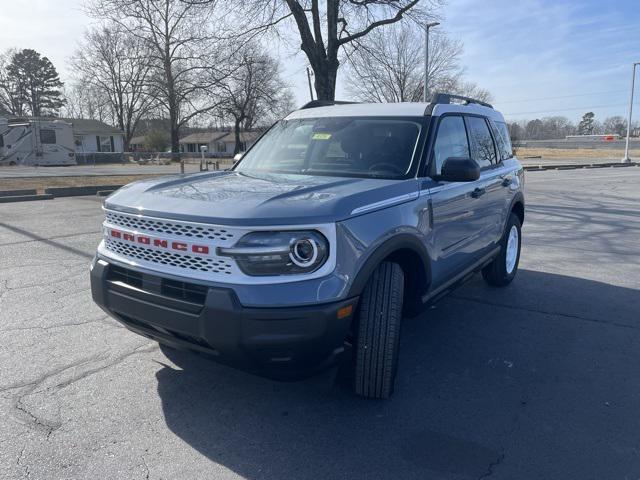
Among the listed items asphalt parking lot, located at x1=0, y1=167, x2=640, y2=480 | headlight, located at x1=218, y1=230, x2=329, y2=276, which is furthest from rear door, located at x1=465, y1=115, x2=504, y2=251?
headlight, located at x1=218, y1=230, x2=329, y2=276

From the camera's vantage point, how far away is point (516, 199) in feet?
19.2

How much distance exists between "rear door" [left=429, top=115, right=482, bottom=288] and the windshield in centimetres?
26

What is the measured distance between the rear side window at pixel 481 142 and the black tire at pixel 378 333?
222cm

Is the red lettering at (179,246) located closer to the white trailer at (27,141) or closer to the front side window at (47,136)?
the white trailer at (27,141)

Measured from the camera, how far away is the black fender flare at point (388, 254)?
9.16 ft

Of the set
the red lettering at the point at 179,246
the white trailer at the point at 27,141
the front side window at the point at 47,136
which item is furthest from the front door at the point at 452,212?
the front side window at the point at 47,136

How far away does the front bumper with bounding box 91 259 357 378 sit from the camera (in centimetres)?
254

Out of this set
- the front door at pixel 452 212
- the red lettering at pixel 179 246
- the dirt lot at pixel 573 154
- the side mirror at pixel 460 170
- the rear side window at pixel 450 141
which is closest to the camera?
the red lettering at pixel 179 246

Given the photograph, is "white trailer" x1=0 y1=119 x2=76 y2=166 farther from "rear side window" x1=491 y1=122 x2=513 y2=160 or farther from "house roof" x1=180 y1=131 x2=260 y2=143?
"house roof" x1=180 y1=131 x2=260 y2=143

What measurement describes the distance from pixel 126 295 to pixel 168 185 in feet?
2.68

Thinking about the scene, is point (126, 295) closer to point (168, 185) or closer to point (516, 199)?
point (168, 185)

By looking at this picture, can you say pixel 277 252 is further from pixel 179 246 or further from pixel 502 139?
pixel 502 139

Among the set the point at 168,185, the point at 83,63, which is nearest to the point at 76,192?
the point at 168,185

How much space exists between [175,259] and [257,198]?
56cm
